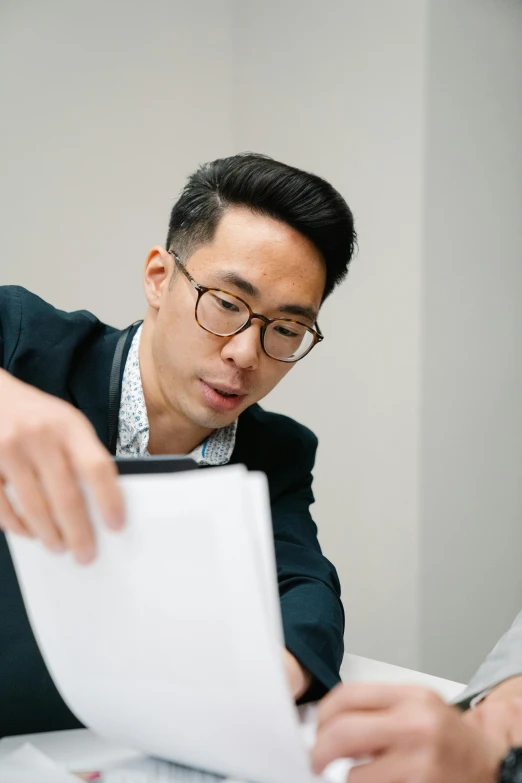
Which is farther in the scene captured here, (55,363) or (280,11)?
(280,11)

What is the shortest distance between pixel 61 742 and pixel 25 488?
37 centimetres

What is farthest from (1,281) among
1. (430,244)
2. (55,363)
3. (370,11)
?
(370,11)

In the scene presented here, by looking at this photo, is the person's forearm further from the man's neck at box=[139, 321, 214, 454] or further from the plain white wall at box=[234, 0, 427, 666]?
the plain white wall at box=[234, 0, 427, 666]

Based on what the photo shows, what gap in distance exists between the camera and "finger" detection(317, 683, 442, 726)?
1.68 feet

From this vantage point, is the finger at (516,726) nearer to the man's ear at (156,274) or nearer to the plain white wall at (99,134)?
the man's ear at (156,274)

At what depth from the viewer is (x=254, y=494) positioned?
495mm

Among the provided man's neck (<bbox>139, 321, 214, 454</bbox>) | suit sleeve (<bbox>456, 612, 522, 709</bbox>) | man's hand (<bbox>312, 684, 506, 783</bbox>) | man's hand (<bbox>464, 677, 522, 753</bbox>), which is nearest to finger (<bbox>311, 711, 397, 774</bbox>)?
man's hand (<bbox>312, 684, 506, 783</bbox>)

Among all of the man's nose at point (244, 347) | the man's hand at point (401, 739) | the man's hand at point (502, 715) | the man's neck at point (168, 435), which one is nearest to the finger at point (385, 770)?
the man's hand at point (401, 739)

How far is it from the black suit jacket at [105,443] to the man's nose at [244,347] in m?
0.20

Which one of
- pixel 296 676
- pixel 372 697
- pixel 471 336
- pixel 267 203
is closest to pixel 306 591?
pixel 296 676

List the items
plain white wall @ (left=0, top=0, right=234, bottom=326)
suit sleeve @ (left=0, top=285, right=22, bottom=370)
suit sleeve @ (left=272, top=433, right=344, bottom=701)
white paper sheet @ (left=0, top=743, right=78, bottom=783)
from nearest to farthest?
white paper sheet @ (left=0, top=743, right=78, bottom=783) < suit sleeve @ (left=272, top=433, right=344, bottom=701) < suit sleeve @ (left=0, top=285, right=22, bottom=370) < plain white wall @ (left=0, top=0, right=234, bottom=326)

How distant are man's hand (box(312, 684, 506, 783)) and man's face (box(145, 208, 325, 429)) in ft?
2.16

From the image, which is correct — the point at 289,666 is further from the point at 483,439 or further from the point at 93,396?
the point at 483,439

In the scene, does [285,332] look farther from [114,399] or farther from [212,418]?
[114,399]
